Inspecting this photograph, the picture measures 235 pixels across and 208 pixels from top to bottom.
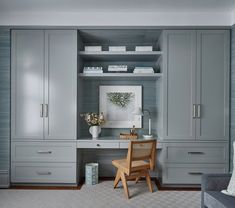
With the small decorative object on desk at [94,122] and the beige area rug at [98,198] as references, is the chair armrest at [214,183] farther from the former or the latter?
the small decorative object on desk at [94,122]

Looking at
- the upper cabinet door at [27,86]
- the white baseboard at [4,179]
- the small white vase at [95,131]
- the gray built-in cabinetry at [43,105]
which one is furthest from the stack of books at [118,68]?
the white baseboard at [4,179]

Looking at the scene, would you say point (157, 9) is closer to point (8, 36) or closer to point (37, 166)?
point (8, 36)

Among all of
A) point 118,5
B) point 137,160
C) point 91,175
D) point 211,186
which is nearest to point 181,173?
→ point 137,160

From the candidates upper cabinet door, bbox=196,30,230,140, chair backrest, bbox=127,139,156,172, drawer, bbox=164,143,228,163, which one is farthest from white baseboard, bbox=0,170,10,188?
upper cabinet door, bbox=196,30,230,140

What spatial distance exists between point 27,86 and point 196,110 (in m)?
2.61

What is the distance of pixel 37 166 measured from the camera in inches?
144

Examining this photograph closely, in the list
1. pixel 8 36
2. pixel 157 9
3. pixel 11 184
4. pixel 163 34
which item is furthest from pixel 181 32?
pixel 11 184

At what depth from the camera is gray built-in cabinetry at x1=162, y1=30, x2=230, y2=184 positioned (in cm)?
361

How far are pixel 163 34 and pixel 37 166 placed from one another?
9.17 feet

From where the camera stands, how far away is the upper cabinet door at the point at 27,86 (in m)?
3.66

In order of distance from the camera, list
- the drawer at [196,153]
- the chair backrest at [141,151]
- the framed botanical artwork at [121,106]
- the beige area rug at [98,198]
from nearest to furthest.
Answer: the beige area rug at [98,198]
the chair backrest at [141,151]
the drawer at [196,153]
the framed botanical artwork at [121,106]

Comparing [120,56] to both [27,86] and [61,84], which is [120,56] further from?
[27,86]

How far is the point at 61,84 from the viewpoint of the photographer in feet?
12.0

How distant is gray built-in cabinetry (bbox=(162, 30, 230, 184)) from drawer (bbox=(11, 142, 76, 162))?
146 cm
